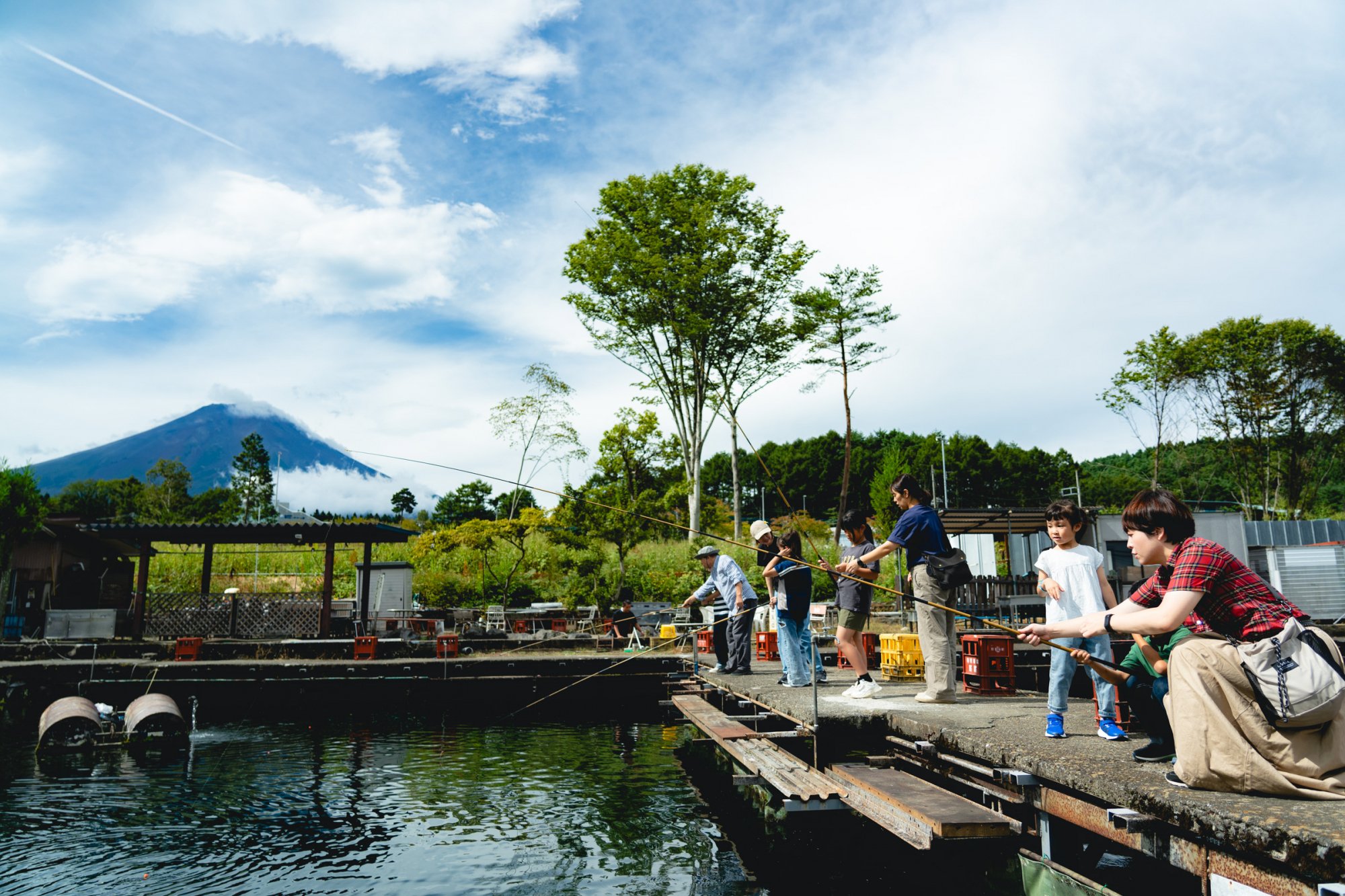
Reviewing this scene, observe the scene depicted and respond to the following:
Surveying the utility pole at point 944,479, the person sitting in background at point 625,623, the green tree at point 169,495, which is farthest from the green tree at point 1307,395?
the green tree at point 169,495

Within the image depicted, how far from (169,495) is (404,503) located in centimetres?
1947

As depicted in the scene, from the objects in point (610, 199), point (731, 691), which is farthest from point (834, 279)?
point (731, 691)

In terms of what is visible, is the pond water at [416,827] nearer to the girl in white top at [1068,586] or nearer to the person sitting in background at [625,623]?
the girl in white top at [1068,586]

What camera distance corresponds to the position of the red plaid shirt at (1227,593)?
2.93 m

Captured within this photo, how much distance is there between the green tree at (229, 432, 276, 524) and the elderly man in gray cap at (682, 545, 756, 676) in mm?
49447

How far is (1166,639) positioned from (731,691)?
5.63 m

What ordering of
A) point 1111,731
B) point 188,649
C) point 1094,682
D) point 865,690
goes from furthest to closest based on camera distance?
point 188,649 < point 865,690 < point 1094,682 < point 1111,731

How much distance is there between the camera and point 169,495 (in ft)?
169

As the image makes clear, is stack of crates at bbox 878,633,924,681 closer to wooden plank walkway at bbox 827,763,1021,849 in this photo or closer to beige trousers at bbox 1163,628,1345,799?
wooden plank walkway at bbox 827,763,1021,849

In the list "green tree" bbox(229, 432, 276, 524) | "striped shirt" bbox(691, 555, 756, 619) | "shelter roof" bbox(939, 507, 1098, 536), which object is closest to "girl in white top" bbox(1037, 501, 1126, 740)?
"striped shirt" bbox(691, 555, 756, 619)

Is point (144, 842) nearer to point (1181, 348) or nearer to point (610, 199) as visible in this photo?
point (610, 199)

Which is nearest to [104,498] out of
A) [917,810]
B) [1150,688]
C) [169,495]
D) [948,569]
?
[169,495]

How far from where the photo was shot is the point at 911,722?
5492 mm

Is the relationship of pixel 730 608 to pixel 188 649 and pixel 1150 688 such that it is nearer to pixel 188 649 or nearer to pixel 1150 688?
pixel 1150 688
